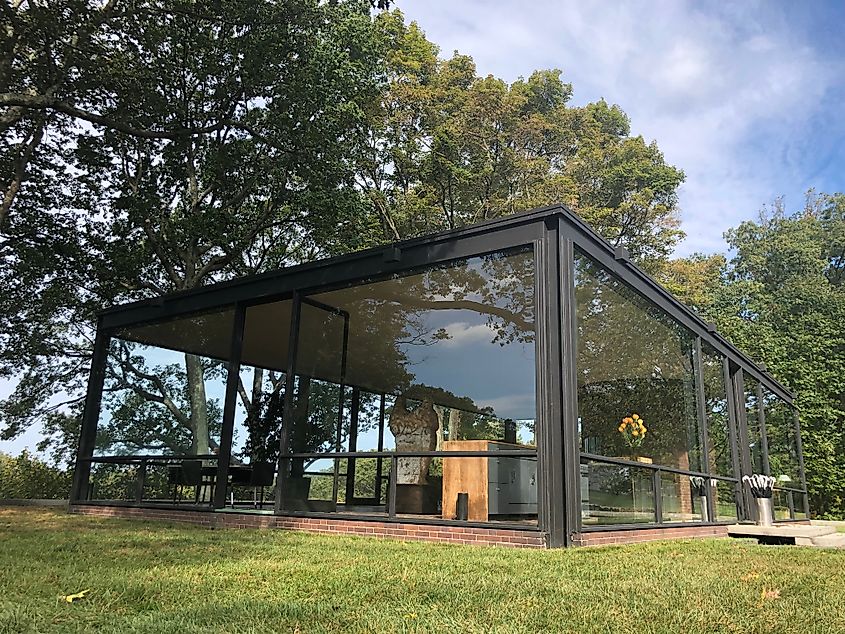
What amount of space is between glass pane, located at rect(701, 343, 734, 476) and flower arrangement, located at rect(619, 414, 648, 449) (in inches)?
76.2

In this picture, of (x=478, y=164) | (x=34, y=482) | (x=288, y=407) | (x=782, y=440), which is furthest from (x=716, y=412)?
(x=34, y=482)

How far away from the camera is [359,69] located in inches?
532

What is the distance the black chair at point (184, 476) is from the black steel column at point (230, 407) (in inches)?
15.3

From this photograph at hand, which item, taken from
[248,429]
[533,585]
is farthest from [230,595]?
[248,429]

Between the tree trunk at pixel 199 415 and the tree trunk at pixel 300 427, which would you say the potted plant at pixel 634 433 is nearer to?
the tree trunk at pixel 300 427

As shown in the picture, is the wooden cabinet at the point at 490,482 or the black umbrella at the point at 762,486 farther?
the black umbrella at the point at 762,486

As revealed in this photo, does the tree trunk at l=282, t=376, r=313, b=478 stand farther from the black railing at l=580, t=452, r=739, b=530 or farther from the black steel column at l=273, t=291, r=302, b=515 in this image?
the black railing at l=580, t=452, r=739, b=530

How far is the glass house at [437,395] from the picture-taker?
5.33 meters

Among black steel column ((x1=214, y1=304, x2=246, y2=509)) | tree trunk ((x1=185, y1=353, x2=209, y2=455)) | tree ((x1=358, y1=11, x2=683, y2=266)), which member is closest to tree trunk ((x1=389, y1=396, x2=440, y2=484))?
black steel column ((x1=214, y1=304, x2=246, y2=509))

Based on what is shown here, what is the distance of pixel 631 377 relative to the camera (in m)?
7.28

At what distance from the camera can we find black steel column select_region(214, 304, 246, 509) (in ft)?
23.8

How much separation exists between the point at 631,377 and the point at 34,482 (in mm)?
12496

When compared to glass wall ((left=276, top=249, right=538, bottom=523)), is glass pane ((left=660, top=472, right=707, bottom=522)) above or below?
below

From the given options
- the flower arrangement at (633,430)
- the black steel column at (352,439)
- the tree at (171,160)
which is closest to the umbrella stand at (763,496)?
the flower arrangement at (633,430)
